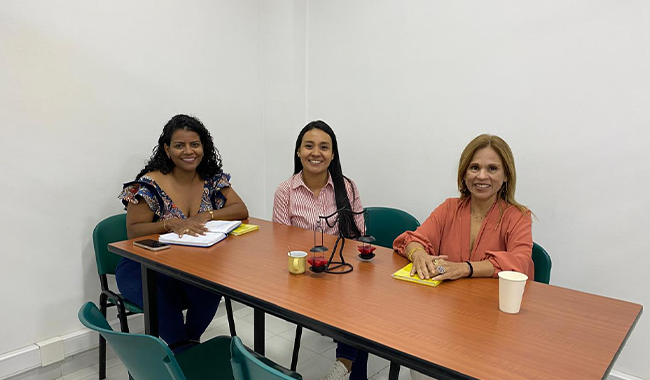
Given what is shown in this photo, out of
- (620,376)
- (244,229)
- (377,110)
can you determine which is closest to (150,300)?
(244,229)

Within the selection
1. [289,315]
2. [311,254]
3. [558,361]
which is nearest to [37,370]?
[311,254]

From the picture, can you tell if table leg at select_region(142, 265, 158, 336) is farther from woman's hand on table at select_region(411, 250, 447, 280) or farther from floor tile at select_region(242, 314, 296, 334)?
floor tile at select_region(242, 314, 296, 334)

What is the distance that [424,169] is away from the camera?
2865 mm

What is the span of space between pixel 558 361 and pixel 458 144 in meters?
1.83

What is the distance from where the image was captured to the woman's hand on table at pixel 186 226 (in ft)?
6.81

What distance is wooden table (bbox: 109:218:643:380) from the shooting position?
1014mm

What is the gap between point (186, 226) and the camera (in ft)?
7.00

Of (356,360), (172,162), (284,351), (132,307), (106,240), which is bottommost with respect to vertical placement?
(284,351)

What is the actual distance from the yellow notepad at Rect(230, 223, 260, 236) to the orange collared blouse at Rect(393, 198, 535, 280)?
0.77m

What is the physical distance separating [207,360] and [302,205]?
3.51 ft

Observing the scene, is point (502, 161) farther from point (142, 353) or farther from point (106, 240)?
point (106, 240)

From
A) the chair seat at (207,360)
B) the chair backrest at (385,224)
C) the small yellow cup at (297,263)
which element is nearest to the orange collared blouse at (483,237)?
the small yellow cup at (297,263)

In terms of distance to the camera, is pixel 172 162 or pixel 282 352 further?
pixel 282 352

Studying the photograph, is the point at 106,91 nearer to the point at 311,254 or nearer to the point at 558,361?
the point at 311,254
